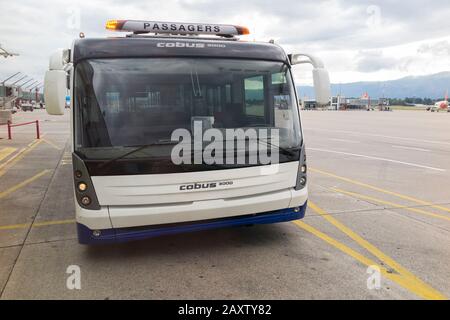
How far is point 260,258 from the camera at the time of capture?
4.33 metres

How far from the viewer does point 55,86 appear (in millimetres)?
4180

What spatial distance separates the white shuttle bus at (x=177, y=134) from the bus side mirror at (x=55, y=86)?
11 millimetres

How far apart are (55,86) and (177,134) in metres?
1.44

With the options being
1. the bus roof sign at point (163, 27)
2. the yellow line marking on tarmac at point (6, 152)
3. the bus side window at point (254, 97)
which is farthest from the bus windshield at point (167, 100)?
the yellow line marking on tarmac at point (6, 152)

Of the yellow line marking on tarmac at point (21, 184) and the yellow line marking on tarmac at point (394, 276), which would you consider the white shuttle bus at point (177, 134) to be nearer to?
the yellow line marking on tarmac at point (394, 276)

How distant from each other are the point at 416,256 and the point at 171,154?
2967 millimetres

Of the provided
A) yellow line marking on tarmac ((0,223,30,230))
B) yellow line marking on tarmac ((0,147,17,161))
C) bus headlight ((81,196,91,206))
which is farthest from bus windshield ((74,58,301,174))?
yellow line marking on tarmac ((0,147,17,161))

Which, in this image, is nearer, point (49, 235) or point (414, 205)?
point (49, 235)

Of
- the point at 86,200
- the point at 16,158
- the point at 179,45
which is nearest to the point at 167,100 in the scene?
the point at 179,45

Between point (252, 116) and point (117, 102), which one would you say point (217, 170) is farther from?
point (117, 102)

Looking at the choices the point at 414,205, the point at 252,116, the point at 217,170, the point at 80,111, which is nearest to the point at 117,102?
the point at 80,111

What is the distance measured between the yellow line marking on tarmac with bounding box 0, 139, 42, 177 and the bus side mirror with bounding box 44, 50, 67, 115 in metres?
6.35

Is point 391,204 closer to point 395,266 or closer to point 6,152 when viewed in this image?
point 395,266
